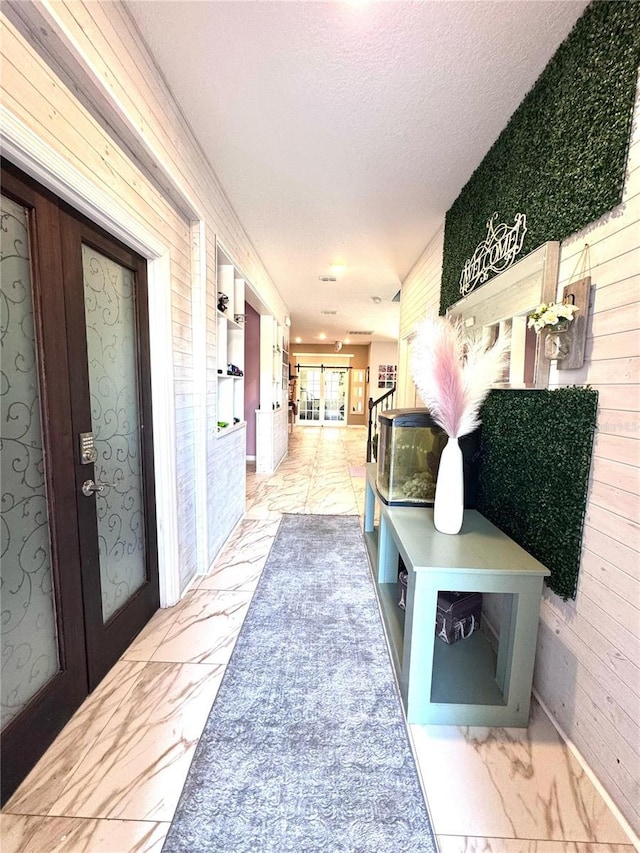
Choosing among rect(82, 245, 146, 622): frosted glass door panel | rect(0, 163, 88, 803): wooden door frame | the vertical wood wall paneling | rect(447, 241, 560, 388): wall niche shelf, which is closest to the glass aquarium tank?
rect(447, 241, 560, 388): wall niche shelf

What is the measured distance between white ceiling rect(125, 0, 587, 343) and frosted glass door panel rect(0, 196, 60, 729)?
3.83 ft

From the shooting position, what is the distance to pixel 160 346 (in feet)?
6.10

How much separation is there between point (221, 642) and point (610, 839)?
1588 millimetres

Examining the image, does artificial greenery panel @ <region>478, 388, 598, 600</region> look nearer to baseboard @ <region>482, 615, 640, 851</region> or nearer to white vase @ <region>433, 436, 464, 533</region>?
white vase @ <region>433, 436, 464, 533</region>

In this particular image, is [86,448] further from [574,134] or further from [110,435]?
[574,134]

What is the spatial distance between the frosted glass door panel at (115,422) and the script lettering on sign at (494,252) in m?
1.99

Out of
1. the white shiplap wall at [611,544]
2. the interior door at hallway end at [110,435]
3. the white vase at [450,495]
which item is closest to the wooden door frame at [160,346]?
the interior door at hallway end at [110,435]

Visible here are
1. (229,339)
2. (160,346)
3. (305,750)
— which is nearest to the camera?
(305,750)

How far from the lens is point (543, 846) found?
983 millimetres

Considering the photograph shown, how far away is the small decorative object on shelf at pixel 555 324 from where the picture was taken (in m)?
1.25

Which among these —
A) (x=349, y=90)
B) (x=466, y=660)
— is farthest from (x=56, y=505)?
(x=349, y=90)

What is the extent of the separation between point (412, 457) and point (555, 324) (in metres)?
0.95

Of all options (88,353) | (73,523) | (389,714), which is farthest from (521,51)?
(389,714)

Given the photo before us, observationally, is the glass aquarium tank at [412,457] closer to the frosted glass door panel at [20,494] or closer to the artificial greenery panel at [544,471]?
the artificial greenery panel at [544,471]
